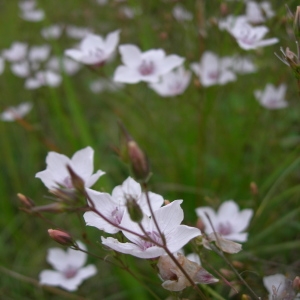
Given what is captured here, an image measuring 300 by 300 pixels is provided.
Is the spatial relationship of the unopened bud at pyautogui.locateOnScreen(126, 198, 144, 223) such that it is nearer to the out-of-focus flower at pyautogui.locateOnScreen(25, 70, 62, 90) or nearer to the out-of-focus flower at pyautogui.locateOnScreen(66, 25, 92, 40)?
the out-of-focus flower at pyautogui.locateOnScreen(25, 70, 62, 90)

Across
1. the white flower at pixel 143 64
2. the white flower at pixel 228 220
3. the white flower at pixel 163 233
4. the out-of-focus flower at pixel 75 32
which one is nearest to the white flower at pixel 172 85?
the white flower at pixel 143 64

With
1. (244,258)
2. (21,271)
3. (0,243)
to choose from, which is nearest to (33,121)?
(0,243)

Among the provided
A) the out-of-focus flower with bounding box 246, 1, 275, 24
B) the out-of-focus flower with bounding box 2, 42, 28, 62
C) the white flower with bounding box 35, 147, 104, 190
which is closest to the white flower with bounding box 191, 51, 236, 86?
the out-of-focus flower with bounding box 246, 1, 275, 24

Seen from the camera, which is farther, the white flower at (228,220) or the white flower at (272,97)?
the white flower at (272,97)

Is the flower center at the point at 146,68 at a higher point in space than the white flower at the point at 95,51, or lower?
lower

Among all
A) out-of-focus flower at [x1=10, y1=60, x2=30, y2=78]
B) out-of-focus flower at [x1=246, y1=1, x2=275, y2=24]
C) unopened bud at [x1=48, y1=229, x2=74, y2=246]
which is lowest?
out-of-focus flower at [x1=10, y1=60, x2=30, y2=78]

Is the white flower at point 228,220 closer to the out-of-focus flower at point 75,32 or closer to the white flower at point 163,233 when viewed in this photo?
the white flower at point 163,233
